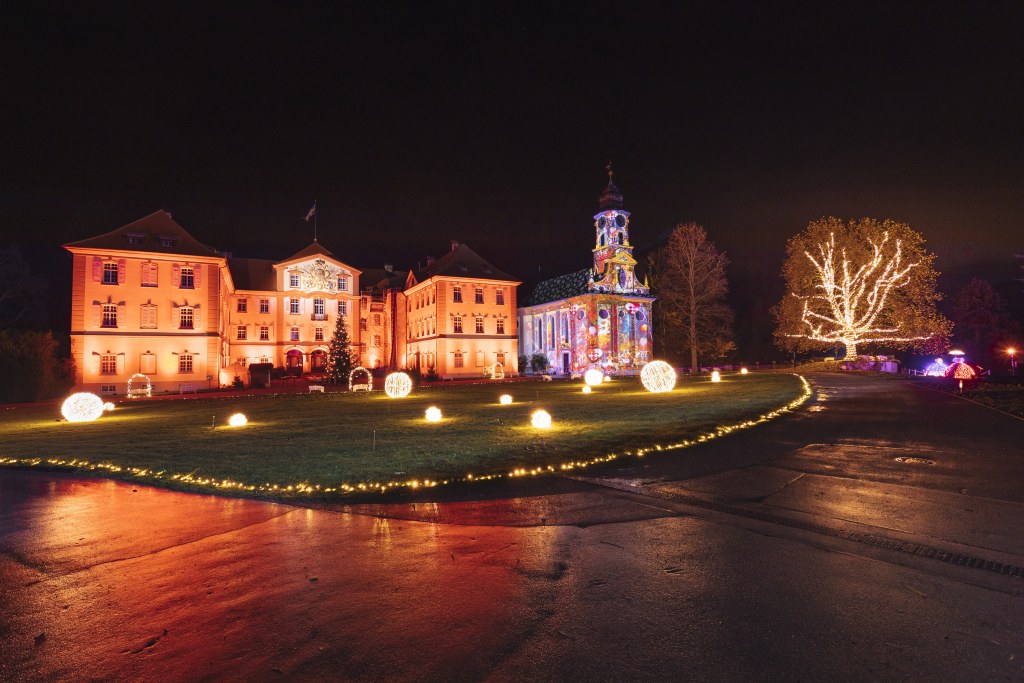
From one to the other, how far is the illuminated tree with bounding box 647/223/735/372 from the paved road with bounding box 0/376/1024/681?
44.1 meters

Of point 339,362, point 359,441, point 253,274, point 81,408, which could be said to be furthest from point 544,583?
point 253,274

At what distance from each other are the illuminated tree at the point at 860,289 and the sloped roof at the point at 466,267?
89.1 ft

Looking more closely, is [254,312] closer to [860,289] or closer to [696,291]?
[696,291]

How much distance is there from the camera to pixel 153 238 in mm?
39562

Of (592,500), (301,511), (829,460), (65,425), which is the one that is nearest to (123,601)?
(301,511)

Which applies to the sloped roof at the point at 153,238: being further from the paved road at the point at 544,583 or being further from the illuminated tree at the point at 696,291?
the illuminated tree at the point at 696,291

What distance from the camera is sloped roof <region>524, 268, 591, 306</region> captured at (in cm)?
5705

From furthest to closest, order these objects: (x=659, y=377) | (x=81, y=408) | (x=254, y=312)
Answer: (x=254, y=312), (x=659, y=377), (x=81, y=408)

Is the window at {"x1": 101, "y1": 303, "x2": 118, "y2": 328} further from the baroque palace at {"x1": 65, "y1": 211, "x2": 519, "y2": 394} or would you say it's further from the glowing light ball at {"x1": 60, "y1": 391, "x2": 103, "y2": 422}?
the glowing light ball at {"x1": 60, "y1": 391, "x2": 103, "y2": 422}

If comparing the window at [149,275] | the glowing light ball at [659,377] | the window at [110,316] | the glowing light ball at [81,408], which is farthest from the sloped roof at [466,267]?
the glowing light ball at [81,408]

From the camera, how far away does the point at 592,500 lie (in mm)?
7492

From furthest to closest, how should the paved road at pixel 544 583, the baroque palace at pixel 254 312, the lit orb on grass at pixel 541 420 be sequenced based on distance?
1. the baroque palace at pixel 254 312
2. the lit orb on grass at pixel 541 420
3. the paved road at pixel 544 583

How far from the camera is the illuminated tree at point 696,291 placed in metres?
50.3

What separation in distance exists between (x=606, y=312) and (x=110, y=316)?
4304cm
